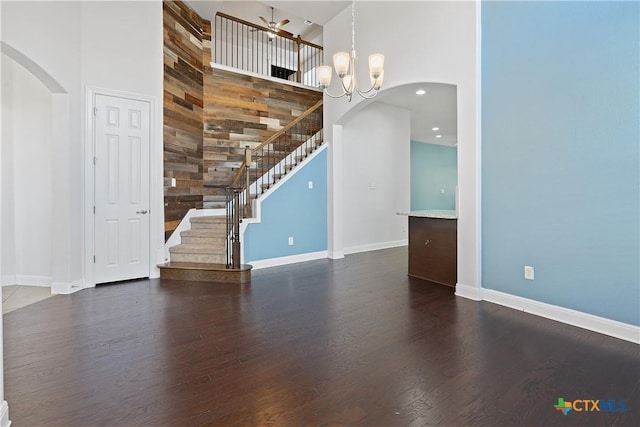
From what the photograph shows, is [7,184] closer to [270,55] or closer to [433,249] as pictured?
[433,249]

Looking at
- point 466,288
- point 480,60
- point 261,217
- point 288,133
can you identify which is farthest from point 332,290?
point 288,133

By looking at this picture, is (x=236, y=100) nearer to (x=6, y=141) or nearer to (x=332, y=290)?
(x=6, y=141)

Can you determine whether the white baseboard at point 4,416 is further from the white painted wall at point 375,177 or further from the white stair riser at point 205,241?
the white painted wall at point 375,177

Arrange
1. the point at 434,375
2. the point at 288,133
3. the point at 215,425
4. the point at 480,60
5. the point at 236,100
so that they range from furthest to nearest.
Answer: the point at 288,133
the point at 236,100
the point at 480,60
the point at 434,375
the point at 215,425

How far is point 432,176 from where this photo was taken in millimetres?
11391

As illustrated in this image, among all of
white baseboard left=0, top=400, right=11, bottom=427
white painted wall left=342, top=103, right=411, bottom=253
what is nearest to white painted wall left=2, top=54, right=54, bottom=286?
white baseboard left=0, top=400, right=11, bottom=427

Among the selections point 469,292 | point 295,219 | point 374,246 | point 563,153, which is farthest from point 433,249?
point 374,246

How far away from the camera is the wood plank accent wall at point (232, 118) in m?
6.25

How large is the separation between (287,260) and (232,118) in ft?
9.74

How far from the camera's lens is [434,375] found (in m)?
2.20

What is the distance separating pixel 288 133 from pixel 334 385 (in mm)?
5748

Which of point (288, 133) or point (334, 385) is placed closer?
point (334, 385)

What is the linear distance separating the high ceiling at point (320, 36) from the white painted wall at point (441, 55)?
229 mm

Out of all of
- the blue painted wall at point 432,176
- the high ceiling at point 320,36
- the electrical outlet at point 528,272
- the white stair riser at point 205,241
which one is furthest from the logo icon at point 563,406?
the blue painted wall at point 432,176
